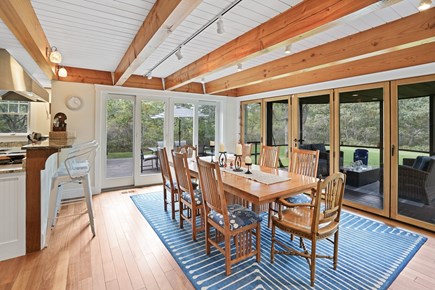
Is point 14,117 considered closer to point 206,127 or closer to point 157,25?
point 206,127

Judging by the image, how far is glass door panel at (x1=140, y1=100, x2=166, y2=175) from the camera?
5.06 metres

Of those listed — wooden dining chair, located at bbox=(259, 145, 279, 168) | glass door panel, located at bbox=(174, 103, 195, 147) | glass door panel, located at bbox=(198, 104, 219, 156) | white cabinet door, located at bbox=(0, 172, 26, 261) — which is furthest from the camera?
glass door panel, located at bbox=(198, 104, 219, 156)

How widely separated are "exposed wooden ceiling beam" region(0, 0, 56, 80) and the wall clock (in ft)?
4.65

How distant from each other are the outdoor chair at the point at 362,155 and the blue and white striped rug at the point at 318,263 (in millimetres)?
1093

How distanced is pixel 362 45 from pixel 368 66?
3.40 ft

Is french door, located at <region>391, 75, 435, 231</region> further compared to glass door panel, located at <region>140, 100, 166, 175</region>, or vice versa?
glass door panel, located at <region>140, 100, 166, 175</region>

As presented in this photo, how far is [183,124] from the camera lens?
552 cm

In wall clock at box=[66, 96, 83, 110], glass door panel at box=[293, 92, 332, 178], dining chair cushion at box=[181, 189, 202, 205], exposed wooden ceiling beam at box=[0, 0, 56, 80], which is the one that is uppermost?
exposed wooden ceiling beam at box=[0, 0, 56, 80]

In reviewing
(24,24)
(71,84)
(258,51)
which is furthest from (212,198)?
(71,84)

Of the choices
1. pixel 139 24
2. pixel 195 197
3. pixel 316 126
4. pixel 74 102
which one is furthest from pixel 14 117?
pixel 316 126

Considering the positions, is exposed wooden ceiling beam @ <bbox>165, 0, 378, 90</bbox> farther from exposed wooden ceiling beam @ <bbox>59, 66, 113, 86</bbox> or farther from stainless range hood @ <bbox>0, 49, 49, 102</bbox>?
stainless range hood @ <bbox>0, 49, 49, 102</bbox>

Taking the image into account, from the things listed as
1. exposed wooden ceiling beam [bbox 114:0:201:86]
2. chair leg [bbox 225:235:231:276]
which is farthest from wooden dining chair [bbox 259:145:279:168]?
exposed wooden ceiling beam [bbox 114:0:201:86]

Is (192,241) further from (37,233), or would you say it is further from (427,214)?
(427,214)

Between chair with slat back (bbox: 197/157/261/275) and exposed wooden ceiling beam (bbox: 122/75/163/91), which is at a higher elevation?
exposed wooden ceiling beam (bbox: 122/75/163/91)
